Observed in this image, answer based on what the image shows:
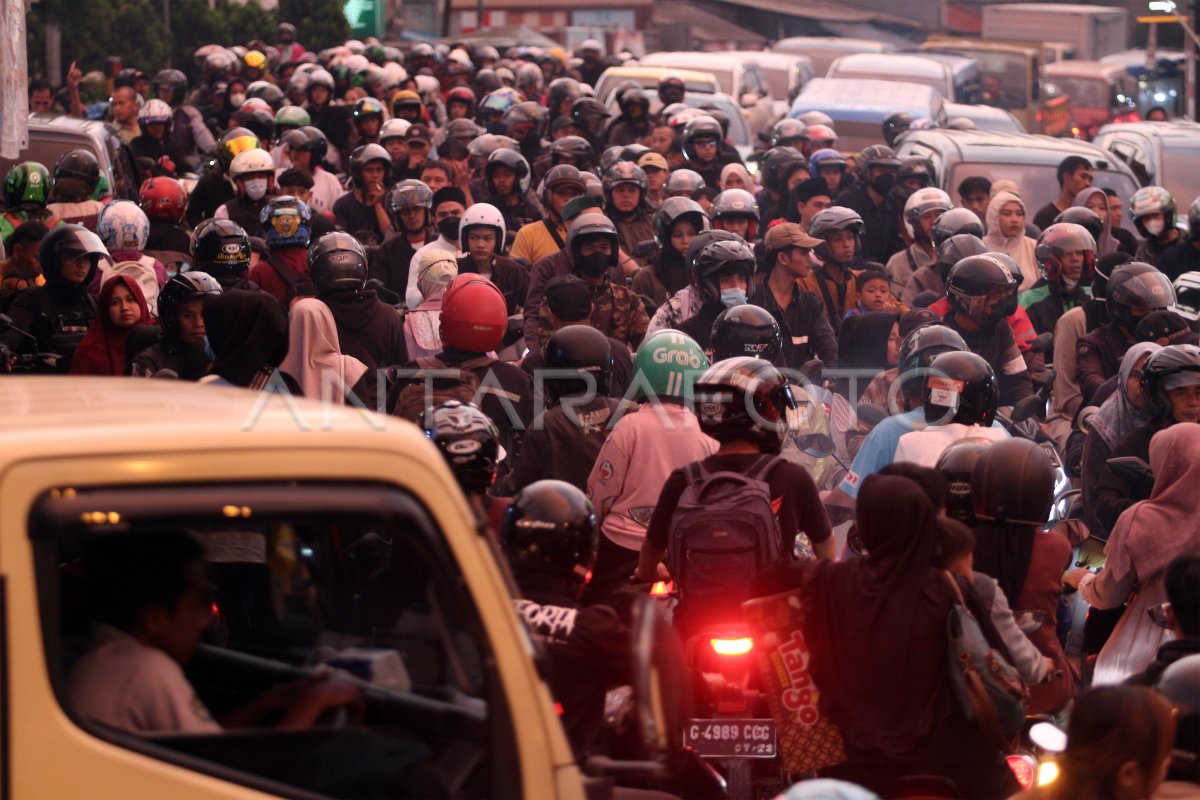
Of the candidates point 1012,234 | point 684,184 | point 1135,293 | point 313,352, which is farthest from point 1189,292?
point 313,352

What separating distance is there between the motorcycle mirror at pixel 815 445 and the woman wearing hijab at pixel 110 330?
10.1 ft

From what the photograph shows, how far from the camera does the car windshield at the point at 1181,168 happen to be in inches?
650

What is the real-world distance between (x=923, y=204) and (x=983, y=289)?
3299mm

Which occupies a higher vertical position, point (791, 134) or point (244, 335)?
point (791, 134)

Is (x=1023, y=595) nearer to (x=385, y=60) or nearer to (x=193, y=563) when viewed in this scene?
(x=193, y=563)

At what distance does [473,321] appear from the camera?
7512mm

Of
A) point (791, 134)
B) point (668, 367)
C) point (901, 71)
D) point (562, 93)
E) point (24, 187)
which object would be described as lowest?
point (668, 367)

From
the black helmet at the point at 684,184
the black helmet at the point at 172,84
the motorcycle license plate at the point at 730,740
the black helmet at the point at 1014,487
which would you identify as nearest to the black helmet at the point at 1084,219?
the black helmet at the point at 684,184

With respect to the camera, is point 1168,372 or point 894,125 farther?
point 894,125

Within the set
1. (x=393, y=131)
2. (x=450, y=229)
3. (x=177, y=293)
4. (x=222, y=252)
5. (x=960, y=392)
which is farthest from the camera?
(x=393, y=131)

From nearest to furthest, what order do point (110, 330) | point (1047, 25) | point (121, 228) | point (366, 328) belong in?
point (110, 330) < point (366, 328) < point (121, 228) < point (1047, 25)

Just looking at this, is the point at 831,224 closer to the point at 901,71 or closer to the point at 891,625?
the point at 891,625

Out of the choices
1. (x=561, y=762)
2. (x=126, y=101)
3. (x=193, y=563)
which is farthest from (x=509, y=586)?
(x=126, y=101)

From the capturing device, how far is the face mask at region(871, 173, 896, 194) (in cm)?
1421
